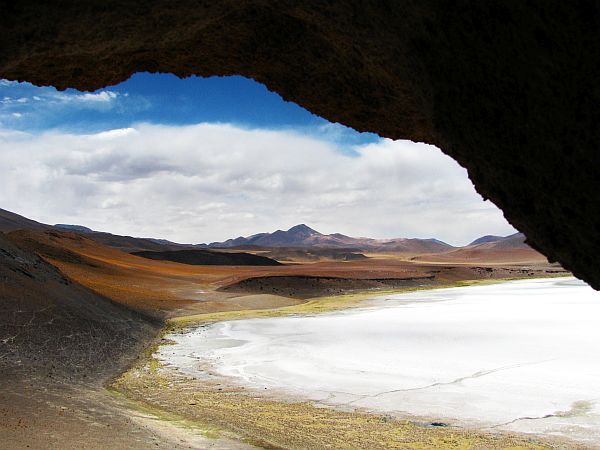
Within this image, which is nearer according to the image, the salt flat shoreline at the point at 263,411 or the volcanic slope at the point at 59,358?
the volcanic slope at the point at 59,358

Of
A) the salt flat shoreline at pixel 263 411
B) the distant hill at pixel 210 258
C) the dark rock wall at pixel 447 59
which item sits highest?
the dark rock wall at pixel 447 59

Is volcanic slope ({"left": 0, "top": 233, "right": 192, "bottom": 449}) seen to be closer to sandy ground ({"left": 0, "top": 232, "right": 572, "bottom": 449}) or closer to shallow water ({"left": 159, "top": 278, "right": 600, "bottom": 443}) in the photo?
sandy ground ({"left": 0, "top": 232, "right": 572, "bottom": 449})

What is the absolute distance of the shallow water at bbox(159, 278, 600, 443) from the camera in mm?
8688

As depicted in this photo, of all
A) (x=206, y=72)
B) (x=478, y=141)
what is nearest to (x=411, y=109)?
(x=478, y=141)

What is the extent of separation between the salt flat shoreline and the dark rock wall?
4941 mm

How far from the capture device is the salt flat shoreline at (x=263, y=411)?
285 inches

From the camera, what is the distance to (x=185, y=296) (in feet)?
107

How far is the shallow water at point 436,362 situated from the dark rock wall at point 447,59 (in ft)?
19.2

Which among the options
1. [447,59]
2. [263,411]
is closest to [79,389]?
[263,411]

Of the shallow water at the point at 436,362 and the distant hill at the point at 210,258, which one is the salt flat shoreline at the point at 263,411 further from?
the distant hill at the point at 210,258

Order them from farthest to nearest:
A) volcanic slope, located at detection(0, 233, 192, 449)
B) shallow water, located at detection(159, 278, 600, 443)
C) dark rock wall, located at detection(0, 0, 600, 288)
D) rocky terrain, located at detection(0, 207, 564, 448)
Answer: shallow water, located at detection(159, 278, 600, 443) → rocky terrain, located at detection(0, 207, 564, 448) → volcanic slope, located at detection(0, 233, 192, 449) → dark rock wall, located at detection(0, 0, 600, 288)

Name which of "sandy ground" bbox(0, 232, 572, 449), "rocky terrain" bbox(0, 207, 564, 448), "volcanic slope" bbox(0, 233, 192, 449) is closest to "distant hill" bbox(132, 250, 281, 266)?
"rocky terrain" bbox(0, 207, 564, 448)

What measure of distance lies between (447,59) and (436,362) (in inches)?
409

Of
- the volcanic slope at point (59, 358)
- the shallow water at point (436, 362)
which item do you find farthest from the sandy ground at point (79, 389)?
the shallow water at point (436, 362)
